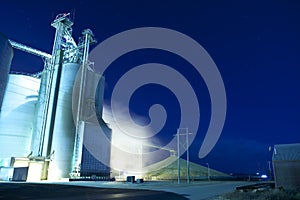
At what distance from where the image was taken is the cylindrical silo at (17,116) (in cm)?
5194

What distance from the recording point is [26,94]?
58.0 m

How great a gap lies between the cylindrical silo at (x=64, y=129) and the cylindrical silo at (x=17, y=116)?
9027mm

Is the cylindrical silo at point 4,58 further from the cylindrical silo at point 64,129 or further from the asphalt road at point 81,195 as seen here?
the asphalt road at point 81,195

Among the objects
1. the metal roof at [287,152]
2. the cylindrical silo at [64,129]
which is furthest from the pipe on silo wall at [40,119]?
the metal roof at [287,152]

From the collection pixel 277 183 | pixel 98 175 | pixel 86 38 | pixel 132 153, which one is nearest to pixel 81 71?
pixel 86 38

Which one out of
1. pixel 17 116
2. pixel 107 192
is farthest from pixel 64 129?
pixel 107 192

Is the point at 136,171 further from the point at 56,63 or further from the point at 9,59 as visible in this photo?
the point at 9,59

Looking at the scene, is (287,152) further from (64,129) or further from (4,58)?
(4,58)

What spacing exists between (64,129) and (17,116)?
12.9 m

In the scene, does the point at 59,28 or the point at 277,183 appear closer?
the point at 277,183

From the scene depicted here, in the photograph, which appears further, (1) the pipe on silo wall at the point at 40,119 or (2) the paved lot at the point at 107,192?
(1) the pipe on silo wall at the point at 40,119

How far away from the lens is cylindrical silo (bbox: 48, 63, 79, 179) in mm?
48250

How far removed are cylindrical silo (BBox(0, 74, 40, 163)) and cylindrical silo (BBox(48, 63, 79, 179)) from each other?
355 inches

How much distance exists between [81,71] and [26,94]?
14459mm
